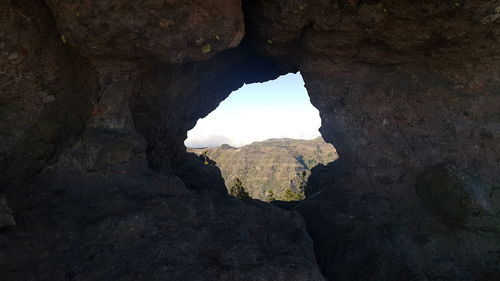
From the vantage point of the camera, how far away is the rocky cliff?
8.30 meters

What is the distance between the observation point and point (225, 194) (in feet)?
39.9

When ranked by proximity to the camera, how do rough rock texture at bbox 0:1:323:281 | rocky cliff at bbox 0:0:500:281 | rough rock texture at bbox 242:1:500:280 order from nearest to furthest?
rough rock texture at bbox 0:1:323:281
rocky cliff at bbox 0:0:500:281
rough rock texture at bbox 242:1:500:280

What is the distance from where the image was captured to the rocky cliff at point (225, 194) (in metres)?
8.30

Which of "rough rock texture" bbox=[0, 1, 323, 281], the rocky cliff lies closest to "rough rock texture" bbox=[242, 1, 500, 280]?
the rocky cliff

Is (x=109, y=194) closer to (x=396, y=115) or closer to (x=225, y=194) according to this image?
(x=225, y=194)

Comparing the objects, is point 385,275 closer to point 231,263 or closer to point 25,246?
point 231,263

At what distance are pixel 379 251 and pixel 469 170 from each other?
18.2 feet

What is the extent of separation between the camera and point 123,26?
32.4ft

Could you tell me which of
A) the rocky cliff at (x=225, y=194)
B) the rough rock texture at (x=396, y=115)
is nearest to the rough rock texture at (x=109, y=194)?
the rocky cliff at (x=225, y=194)

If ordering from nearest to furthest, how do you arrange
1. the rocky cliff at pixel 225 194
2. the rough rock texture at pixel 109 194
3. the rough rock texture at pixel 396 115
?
the rough rock texture at pixel 109 194 < the rocky cliff at pixel 225 194 < the rough rock texture at pixel 396 115

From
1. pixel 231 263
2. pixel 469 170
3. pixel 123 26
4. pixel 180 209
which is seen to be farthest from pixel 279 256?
pixel 469 170

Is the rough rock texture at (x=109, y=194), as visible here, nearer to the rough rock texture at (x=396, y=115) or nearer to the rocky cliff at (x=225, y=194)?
the rocky cliff at (x=225, y=194)

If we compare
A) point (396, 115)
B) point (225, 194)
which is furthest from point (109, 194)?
point (396, 115)

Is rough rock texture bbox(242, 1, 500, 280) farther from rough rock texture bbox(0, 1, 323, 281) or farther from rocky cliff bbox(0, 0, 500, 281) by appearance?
rough rock texture bbox(0, 1, 323, 281)
